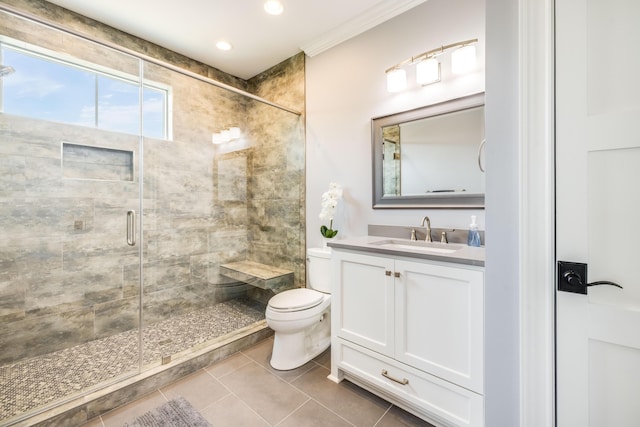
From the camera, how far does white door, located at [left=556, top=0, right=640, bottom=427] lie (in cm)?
78

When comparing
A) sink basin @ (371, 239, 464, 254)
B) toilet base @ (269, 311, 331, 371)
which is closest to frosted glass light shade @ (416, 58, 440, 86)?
sink basin @ (371, 239, 464, 254)

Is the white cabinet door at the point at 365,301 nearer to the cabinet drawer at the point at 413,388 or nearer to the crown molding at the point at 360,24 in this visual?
the cabinet drawer at the point at 413,388

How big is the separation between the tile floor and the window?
6.66 ft

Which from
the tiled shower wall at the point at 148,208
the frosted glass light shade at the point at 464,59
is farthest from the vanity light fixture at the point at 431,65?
the tiled shower wall at the point at 148,208

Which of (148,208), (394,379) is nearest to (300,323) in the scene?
(394,379)

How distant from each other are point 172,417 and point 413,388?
4.26 feet

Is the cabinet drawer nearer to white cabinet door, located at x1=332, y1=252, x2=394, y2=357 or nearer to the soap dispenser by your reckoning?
white cabinet door, located at x1=332, y1=252, x2=394, y2=357

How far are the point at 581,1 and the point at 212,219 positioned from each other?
114 inches

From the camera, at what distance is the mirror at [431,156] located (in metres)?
1.65

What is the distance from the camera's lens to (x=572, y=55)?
2.72 ft

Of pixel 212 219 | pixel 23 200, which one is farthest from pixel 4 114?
pixel 212 219

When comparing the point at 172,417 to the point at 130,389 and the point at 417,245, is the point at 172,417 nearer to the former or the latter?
the point at 130,389

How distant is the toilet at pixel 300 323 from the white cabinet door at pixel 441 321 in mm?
681

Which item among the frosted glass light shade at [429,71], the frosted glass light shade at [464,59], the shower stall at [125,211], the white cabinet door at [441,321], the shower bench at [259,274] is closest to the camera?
the white cabinet door at [441,321]
